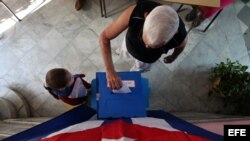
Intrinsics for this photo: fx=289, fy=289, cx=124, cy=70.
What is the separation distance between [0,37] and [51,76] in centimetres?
116

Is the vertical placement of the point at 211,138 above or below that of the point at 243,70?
below

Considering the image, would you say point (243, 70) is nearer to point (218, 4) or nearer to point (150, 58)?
point (218, 4)

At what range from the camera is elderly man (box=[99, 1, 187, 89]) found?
1330 millimetres

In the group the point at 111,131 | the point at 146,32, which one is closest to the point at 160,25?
the point at 146,32

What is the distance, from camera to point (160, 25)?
1.31 meters

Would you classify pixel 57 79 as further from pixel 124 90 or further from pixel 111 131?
pixel 111 131

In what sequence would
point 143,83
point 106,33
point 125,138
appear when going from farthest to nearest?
point 143,83 → point 106,33 → point 125,138

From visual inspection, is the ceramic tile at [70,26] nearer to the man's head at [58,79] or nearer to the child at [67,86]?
the child at [67,86]

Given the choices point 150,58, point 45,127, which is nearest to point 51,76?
point 45,127

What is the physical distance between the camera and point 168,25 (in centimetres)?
132

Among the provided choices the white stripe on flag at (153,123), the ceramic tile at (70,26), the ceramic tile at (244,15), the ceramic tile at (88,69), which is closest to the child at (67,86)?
the white stripe on flag at (153,123)

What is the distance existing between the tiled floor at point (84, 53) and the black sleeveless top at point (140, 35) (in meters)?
0.83

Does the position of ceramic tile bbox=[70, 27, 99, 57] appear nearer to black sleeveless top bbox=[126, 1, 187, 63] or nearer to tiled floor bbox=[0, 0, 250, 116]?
tiled floor bbox=[0, 0, 250, 116]

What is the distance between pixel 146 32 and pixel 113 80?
487 mm
